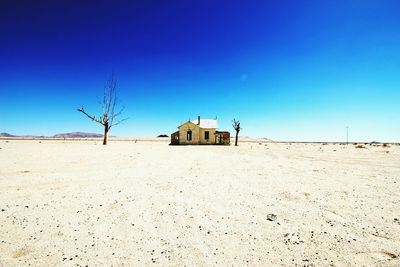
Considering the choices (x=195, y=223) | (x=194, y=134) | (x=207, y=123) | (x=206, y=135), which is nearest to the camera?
(x=195, y=223)

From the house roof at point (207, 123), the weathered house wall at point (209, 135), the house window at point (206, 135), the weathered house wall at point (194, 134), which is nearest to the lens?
the weathered house wall at point (194, 134)

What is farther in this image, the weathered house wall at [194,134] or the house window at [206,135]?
the house window at [206,135]

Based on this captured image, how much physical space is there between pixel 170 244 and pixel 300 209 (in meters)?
3.12

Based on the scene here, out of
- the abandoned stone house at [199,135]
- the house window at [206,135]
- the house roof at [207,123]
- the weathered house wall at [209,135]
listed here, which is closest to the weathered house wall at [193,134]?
the abandoned stone house at [199,135]

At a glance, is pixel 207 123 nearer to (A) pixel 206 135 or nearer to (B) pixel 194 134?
(A) pixel 206 135

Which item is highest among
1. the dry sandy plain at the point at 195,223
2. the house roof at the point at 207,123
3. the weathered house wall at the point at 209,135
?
the house roof at the point at 207,123

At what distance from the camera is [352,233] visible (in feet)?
13.0

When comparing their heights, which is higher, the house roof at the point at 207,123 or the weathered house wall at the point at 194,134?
the house roof at the point at 207,123

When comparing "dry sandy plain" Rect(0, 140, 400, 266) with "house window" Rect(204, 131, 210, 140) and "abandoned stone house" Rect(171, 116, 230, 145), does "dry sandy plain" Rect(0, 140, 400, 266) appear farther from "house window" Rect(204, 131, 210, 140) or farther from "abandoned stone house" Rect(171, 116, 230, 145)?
"house window" Rect(204, 131, 210, 140)

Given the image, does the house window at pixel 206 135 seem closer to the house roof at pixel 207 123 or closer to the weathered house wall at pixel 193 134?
the house roof at pixel 207 123

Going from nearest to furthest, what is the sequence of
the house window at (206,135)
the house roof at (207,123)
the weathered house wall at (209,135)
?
the weathered house wall at (209,135)
the house window at (206,135)
the house roof at (207,123)

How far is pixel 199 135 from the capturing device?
43156 millimetres

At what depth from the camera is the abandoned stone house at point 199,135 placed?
141 ft

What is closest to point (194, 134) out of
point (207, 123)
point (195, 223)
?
point (207, 123)
